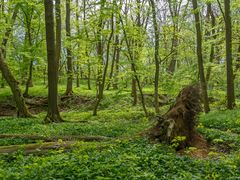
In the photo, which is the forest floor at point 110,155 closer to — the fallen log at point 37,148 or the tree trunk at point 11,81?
the fallen log at point 37,148

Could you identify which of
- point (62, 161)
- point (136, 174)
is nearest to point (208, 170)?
point (136, 174)

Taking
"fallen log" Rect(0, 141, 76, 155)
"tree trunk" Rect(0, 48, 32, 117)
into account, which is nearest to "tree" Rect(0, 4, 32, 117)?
"tree trunk" Rect(0, 48, 32, 117)

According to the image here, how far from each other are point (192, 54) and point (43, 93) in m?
13.7

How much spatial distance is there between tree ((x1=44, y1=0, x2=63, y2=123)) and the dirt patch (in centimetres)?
834

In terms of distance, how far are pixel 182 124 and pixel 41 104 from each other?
16654 mm

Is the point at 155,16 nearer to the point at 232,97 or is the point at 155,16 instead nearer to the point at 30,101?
the point at 232,97

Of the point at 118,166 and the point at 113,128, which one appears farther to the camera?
the point at 113,128

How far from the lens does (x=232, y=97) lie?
59.5 feet

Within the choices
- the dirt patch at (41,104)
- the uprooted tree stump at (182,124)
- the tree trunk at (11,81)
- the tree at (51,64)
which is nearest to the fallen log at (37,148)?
the uprooted tree stump at (182,124)

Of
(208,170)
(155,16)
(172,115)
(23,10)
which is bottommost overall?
(208,170)

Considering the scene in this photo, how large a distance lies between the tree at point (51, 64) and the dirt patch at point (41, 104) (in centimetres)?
834

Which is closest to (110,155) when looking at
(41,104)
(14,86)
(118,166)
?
(118,166)

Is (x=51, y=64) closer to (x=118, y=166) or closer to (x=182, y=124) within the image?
(x=182, y=124)

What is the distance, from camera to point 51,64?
50.9ft
